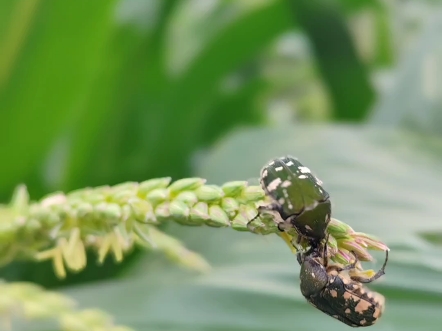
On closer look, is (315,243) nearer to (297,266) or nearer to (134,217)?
(134,217)

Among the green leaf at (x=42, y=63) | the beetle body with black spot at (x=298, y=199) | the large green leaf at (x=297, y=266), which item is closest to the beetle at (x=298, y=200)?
→ the beetle body with black spot at (x=298, y=199)

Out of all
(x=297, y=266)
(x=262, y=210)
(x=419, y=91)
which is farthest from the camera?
(x=419, y=91)

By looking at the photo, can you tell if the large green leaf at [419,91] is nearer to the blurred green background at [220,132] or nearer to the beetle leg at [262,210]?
the blurred green background at [220,132]

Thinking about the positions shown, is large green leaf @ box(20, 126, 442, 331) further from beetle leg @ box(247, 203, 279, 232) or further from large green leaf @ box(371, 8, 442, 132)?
beetle leg @ box(247, 203, 279, 232)

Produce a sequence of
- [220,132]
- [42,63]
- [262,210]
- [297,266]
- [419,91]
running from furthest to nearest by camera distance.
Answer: [220,132] < [419,91] < [42,63] < [297,266] < [262,210]

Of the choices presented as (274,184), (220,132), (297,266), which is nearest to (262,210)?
(274,184)

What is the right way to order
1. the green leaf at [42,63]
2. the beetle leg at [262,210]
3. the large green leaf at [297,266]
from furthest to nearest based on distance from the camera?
the green leaf at [42,63] → the large green leaf at [297,266] → the beetle leg at [262,210]

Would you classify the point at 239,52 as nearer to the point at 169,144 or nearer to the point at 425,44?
the point at 169,144
